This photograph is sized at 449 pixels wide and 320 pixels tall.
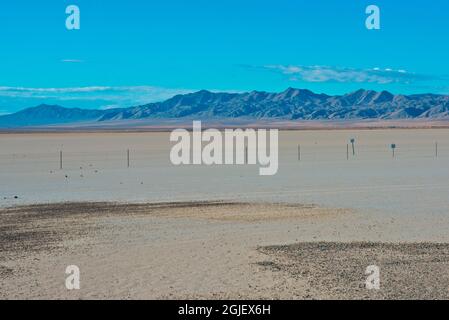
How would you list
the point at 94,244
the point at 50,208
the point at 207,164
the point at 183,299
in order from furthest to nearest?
the point at 207,164 → the point at 50,208 → the point at 94,244 → the point at 183,299

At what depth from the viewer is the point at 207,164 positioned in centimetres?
3322

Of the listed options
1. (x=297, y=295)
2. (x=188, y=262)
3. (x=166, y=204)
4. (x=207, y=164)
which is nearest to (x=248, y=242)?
(x=188, y=262)

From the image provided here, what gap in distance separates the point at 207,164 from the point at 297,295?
24.8 m

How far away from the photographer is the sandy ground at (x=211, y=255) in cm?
880

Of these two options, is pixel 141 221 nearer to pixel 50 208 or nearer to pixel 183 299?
pixel 50 208

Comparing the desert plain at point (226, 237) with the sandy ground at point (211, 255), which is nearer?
the sandy ground at point (211, 255)

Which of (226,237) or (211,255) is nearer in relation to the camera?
(211,255)

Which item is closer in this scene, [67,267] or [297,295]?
[297,295]

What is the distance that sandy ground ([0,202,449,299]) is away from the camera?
8805 mm

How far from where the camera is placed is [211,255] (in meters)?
11.1

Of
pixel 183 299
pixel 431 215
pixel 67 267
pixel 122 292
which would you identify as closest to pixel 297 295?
pixel 183 299

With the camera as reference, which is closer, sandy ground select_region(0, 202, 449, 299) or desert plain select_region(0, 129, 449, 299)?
sandy ground select_region(0, 202, 449, 299)

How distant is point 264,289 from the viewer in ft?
28.9
